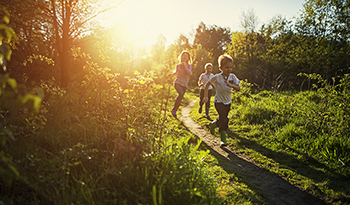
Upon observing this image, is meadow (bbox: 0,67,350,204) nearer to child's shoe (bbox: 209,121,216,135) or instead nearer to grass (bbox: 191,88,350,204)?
grass (bbox: 191,88,350,204)

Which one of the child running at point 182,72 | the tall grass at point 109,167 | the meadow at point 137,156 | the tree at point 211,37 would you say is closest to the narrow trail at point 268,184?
the meadow at point 137,156

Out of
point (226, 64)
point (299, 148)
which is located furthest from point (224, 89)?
point (299, 148)

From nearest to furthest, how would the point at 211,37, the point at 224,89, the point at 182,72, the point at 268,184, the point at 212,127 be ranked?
the point at 268,184
the point at 224,89
the point at 212,127
the point at 182,72
the point at 211,37

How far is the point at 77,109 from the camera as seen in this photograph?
4527 mm

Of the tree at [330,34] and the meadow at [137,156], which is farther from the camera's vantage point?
the tree at [330,34]

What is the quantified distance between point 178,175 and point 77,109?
3.35m

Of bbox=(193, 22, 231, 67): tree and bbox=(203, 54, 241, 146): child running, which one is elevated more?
bbox=(193, 22, 231, 67): tree

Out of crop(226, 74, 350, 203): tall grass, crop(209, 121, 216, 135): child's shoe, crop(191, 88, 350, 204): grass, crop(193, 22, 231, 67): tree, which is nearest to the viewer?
crop(191, 88, 350, 204): grass

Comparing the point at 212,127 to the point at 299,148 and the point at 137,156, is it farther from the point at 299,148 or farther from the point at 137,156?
the point at 137,156

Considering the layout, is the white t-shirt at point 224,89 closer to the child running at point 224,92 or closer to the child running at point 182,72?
the child running at point 224,92

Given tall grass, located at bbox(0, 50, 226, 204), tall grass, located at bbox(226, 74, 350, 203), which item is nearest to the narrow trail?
tall grass, located at bbox(226, 74, 350, 203)

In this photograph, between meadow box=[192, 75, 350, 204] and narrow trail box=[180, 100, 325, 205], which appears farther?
meadow box=[192, 75, 350, 204]

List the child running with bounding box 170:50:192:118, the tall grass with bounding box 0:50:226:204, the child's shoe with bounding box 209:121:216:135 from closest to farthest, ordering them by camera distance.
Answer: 1. the tall grass with bounding box 0:50:226:204
2. the child's shoe with bounding box 209:121:216:135
3. the child running with bounding box 170:50:192:118

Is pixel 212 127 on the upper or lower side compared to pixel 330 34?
lower
